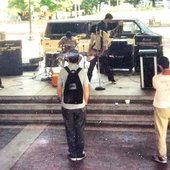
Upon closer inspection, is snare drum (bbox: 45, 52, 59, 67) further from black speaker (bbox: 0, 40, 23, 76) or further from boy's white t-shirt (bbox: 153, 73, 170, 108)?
boy's white t-shirt (bbox: 153, 73, 170, 108)

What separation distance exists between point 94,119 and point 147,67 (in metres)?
2.10

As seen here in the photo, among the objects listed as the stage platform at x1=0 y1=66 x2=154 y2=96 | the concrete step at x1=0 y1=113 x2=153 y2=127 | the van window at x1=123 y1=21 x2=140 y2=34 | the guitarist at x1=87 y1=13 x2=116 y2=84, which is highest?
the van window at x1=123 y1=21 x2=140 y2=34

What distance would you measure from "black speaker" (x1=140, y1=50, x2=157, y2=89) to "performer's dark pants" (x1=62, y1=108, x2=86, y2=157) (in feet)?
12.5

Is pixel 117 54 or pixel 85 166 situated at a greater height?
pixel 117 54

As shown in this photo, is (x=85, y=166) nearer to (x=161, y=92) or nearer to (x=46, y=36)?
(x=161, y=92)

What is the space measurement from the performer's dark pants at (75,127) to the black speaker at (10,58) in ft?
22.1

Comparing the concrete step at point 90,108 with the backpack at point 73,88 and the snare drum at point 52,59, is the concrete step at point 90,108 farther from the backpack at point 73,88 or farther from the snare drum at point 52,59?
the snare drum at point 52,59

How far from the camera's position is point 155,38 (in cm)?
1295

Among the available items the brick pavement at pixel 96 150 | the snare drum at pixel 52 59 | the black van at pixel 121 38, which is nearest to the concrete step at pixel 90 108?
the brick pavement at pixel 96 150

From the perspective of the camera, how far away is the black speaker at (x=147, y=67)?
10.4 metres

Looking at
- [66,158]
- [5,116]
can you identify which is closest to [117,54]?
Answer: [5,116]

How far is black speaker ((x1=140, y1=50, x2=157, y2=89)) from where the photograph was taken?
409 inches

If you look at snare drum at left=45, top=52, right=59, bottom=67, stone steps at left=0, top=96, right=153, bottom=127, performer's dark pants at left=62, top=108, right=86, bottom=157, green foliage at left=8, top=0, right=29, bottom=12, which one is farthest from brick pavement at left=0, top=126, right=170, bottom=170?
green foliage at left=8, top=0, right=29, bottom=12

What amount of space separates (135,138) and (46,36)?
1003 cm
